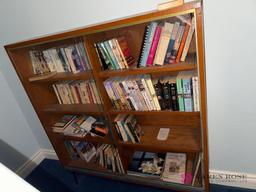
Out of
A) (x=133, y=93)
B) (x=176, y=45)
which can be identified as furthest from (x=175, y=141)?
(x=176, y=45)

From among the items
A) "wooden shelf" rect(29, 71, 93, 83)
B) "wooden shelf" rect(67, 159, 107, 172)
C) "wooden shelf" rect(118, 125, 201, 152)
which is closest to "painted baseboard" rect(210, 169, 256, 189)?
"wooden shelf" rect(118, 125, 201, 152)

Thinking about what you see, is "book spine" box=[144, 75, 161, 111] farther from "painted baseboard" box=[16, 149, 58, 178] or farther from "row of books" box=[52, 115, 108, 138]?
"painted baseboard" box=[16, 149, 58, 178]

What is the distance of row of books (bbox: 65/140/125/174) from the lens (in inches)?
64.7

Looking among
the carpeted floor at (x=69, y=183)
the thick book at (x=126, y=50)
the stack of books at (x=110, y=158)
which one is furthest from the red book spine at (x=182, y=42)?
the carpeted floor at (x=69, y=183)

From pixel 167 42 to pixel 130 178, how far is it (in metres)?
1.16

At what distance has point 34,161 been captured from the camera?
229 cm

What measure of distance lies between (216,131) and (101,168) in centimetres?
106

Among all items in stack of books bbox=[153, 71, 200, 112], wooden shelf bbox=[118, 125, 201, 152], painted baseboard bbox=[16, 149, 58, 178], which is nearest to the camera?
stack of books bbox=[153, 71, 200, 112]

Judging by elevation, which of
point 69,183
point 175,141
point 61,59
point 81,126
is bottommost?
point 69,183

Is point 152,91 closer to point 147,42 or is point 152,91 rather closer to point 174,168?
point 147,42

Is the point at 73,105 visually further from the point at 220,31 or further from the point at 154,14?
the point at 220,31

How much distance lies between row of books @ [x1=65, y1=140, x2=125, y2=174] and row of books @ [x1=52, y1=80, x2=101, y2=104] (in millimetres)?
464

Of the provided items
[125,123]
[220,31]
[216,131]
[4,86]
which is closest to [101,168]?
[125,123]

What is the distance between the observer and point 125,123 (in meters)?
1.41
